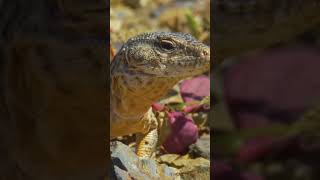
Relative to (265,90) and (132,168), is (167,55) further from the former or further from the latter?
(265,90)

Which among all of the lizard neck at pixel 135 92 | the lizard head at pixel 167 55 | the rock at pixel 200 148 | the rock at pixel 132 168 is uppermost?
the lizard head at pixel 167 55

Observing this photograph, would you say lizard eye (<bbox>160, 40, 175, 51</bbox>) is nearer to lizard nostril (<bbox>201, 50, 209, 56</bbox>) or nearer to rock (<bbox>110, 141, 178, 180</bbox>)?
lizard nostril (<bbox>201, 50, 209, 56</bbox>)

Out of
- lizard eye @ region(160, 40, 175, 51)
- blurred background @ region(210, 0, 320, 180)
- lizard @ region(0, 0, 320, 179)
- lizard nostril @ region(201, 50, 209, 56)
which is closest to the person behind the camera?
blurred background @ region(210, 0, 320, 180)

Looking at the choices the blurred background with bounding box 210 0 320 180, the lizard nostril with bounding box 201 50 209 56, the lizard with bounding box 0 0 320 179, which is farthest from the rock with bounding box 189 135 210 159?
the blurred background with bounding box 210 0 320 180

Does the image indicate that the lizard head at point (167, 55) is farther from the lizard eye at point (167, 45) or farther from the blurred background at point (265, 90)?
the blurred background at point (265, 90)
